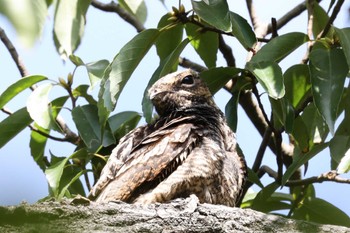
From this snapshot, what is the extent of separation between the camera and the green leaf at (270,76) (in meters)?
3.83

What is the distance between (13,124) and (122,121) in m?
0.84

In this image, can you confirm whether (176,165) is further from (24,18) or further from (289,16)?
(24,18)

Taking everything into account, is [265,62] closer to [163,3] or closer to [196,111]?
[196,111]

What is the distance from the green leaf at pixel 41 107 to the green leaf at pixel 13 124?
254 mm

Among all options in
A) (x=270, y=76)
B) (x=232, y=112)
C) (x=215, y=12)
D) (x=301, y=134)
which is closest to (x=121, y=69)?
(x=215, y=12)

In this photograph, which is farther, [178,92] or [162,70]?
[178,92]

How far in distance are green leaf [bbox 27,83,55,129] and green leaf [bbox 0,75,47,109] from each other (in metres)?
0.09

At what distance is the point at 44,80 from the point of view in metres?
5.15

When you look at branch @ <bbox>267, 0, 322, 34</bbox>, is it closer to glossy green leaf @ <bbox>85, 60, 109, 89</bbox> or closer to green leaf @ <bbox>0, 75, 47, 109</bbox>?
glossy green leaf @ <bbox>85, 60, 109, 89</bbox>

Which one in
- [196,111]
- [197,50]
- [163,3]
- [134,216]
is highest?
[197,50]

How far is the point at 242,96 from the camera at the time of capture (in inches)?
240

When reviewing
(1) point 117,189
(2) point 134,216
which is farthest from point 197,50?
(2) point 134,216

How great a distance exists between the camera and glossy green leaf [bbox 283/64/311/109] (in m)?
4.79

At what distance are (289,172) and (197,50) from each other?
1.38 meters
